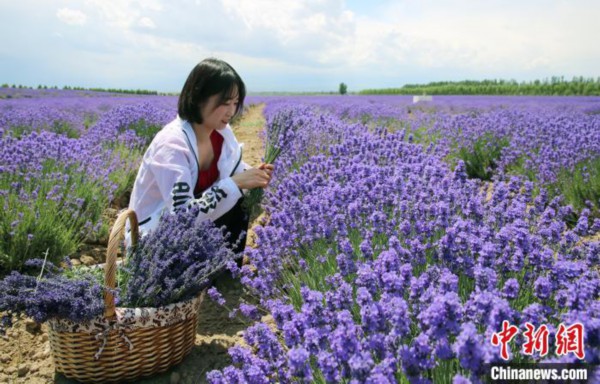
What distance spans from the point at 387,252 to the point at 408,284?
115 millimetres

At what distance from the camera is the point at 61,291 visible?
68.3 inches

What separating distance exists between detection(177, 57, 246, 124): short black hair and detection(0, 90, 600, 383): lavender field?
2.24 ft

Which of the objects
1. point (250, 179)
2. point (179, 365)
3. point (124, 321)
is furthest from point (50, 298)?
point (250, 179)

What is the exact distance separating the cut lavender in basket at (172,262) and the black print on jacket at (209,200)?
21cm

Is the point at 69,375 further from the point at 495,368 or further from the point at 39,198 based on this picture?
the point at 495,368

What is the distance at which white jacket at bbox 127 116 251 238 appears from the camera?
2.36 m

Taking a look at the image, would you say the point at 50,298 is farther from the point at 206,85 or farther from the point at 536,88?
the point at 536,88

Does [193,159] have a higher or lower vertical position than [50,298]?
higher

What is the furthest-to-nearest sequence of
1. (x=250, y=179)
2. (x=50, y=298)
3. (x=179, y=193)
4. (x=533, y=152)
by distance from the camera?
(x=533, y=152), (x=250, y=179), (x=179, y=193), (x=50, y=298)

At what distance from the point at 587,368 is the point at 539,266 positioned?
60 cm

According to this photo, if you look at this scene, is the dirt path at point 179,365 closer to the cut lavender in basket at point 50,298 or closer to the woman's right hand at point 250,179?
the cut lavender in basket at point 50,298

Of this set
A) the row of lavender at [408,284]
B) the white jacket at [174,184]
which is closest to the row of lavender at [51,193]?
the white jacket at [174,184]

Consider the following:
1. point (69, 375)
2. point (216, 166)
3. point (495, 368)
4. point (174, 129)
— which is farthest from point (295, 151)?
point (495, 368)

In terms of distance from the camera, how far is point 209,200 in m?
2.47
